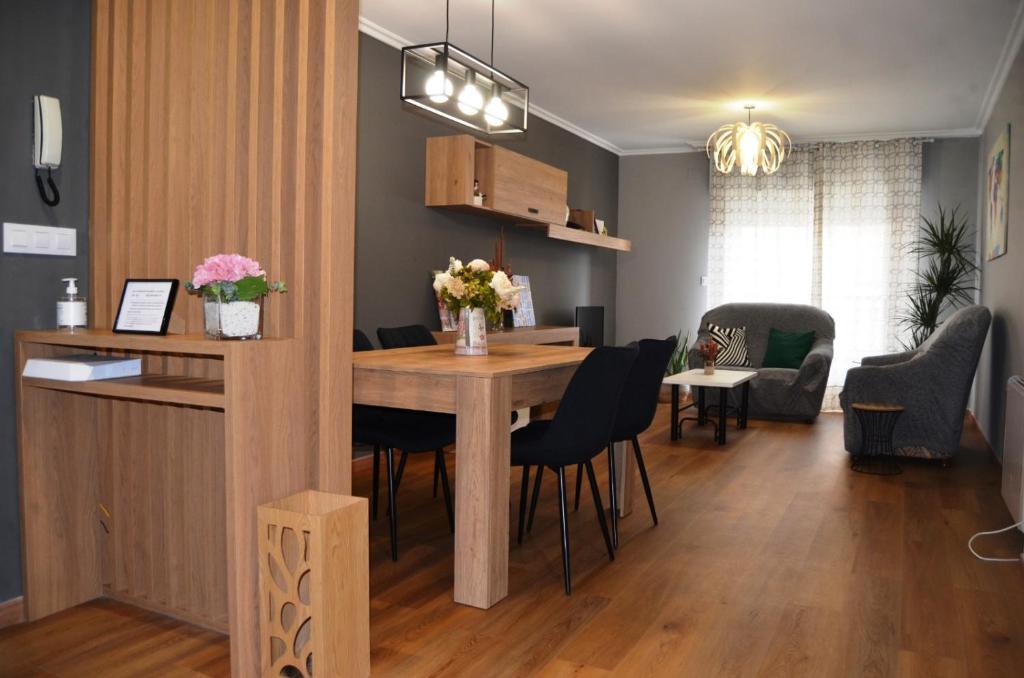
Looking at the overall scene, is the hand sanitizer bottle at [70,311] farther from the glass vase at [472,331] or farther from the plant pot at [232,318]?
the glass vase at [472,331]

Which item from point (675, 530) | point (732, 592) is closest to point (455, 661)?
point (732, 592)

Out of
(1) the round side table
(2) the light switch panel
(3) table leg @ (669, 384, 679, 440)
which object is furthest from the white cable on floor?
(2) the light switch panel

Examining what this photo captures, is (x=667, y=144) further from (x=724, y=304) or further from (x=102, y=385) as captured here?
(x=102, y=385)

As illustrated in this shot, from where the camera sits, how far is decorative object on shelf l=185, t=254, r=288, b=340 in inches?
87.0

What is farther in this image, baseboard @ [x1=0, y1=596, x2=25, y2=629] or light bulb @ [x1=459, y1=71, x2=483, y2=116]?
light bulb @ [x1=459, y1=71, x2=483, y2=116]

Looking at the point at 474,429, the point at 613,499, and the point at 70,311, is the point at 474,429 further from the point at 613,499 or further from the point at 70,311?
the point at 70,311

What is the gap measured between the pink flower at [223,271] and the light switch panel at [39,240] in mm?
654

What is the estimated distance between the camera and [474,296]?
10.7ft

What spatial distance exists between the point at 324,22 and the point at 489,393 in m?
1.20

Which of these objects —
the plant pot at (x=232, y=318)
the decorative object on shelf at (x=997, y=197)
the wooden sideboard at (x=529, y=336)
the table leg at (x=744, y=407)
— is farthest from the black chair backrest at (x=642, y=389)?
the table leg at (x=744, y=407)

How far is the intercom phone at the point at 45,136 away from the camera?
97.9 inches

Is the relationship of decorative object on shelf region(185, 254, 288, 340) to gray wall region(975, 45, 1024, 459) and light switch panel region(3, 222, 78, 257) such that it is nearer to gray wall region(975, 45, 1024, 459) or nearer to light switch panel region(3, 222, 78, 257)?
light switch panel region(3, 222, 78, 257)

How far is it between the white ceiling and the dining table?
2.40 meters

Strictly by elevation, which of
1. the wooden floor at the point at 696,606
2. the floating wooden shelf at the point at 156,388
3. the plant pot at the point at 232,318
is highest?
the plant pot at the point at 232,318
